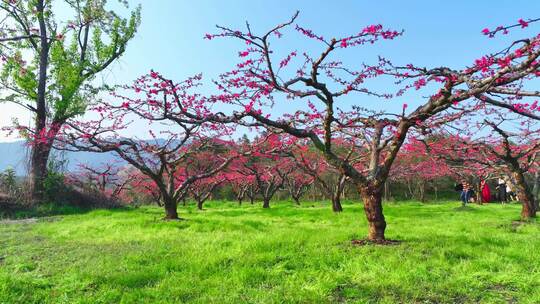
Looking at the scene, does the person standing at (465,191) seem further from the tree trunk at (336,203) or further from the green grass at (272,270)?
the green grass at (272,270)

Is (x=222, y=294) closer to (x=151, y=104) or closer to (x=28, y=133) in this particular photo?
(x=151, y=104)

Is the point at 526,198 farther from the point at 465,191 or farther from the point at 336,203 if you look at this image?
the point at 465,191

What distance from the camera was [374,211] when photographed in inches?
295

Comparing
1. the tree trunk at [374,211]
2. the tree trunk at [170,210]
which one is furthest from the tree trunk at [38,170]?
the tree trunk at [374,211]

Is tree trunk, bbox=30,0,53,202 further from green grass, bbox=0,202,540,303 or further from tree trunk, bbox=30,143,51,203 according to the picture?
green grass, bbox=0,202,540,303

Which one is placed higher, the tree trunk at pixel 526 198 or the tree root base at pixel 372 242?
the tree trunk at pixel 526 198

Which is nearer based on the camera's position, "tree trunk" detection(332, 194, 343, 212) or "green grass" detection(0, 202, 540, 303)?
"green grass" detection(0, 202, 540, 303)

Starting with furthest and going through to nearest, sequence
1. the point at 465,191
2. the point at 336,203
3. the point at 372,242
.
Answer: the point at 465,191 < the point at 336,203 < the point at 372,242

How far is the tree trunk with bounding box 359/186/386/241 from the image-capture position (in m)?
7.48

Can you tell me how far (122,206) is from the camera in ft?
68.9

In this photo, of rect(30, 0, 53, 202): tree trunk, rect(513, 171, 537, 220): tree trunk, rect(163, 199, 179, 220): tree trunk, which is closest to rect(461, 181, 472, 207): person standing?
rect(513, 171, 537, 220): tree trunk

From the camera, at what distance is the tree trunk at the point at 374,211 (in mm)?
7484

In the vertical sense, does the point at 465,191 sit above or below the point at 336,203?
above

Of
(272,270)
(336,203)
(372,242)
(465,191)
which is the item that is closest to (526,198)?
(336,203)
